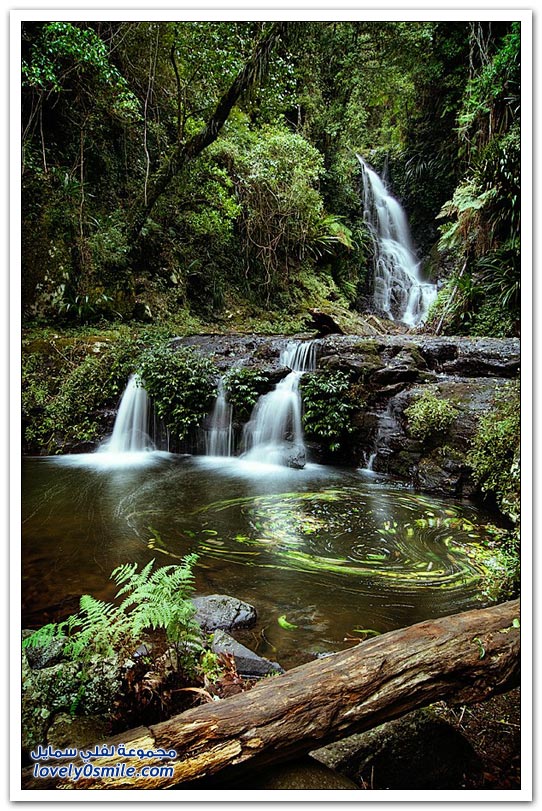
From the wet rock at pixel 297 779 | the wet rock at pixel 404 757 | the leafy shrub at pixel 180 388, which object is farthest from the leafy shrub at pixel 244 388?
the wet rock at pixel 297 779

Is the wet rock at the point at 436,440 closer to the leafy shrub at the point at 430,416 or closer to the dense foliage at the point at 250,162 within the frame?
the leafy shrub at the point at 430,416

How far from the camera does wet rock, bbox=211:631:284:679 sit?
2020mm

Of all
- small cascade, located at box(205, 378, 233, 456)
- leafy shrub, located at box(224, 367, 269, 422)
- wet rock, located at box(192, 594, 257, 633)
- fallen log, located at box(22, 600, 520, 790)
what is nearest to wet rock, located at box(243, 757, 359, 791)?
fallen log, located at box(22, 600, 520, 790)

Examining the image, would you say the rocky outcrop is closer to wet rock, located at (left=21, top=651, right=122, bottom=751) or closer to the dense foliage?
the dense foliage

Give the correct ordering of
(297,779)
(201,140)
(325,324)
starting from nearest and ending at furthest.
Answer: (297,779)
(201,140)
(325,324)

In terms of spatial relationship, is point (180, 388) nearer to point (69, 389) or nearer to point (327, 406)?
point (69, 389)

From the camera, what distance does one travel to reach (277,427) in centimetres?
651

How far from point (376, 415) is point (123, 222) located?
657 cm

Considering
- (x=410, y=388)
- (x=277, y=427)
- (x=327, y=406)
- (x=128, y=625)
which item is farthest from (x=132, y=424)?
(x=128, y=625)

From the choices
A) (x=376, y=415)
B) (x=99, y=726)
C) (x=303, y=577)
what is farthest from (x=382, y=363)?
(x=99, y=726)

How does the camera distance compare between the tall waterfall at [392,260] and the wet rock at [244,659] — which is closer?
the wet rock at [244,659]

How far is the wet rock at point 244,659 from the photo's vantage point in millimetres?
2020

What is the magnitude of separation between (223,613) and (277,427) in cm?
418

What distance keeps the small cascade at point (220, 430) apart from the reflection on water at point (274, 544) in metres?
1.18
